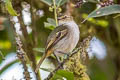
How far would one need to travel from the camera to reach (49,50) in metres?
2.54

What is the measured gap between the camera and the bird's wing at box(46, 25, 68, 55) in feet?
8.41

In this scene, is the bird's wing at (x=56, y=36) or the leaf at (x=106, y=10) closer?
the leaf at (x=106, y=10)

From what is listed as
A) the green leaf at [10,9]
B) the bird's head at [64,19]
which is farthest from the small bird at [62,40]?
the green leaf at [10,9]

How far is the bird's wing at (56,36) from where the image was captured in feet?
8.41

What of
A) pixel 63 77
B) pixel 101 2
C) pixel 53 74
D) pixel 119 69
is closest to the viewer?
pixel 53 74

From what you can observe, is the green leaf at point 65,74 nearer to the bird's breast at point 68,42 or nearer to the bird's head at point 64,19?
the bird's breast at point 68,42

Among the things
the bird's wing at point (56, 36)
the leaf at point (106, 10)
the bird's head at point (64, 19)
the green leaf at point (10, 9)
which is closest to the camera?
the green leaf at point (10, 9)

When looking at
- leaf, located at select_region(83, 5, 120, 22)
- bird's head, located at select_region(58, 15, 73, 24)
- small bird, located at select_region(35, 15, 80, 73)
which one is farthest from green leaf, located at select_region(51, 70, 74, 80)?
bird's head, located at select_region(58, 15, 73, 24)

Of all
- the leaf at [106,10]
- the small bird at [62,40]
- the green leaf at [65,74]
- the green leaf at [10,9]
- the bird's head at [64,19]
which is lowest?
the green leaf at [65,74]

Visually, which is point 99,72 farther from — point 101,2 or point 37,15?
point 101,2

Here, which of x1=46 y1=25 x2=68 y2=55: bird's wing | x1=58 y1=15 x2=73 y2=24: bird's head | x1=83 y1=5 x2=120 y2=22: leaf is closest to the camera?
x1=83 y1=5 x2=120 y2=22: leaf

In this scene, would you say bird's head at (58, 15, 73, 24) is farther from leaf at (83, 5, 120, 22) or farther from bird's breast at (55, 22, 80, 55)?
leaf at (83, 5, 120, 22)

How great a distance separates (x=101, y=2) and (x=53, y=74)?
2.07 feet

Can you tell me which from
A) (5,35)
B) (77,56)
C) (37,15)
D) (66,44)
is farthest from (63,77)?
(5,35)
